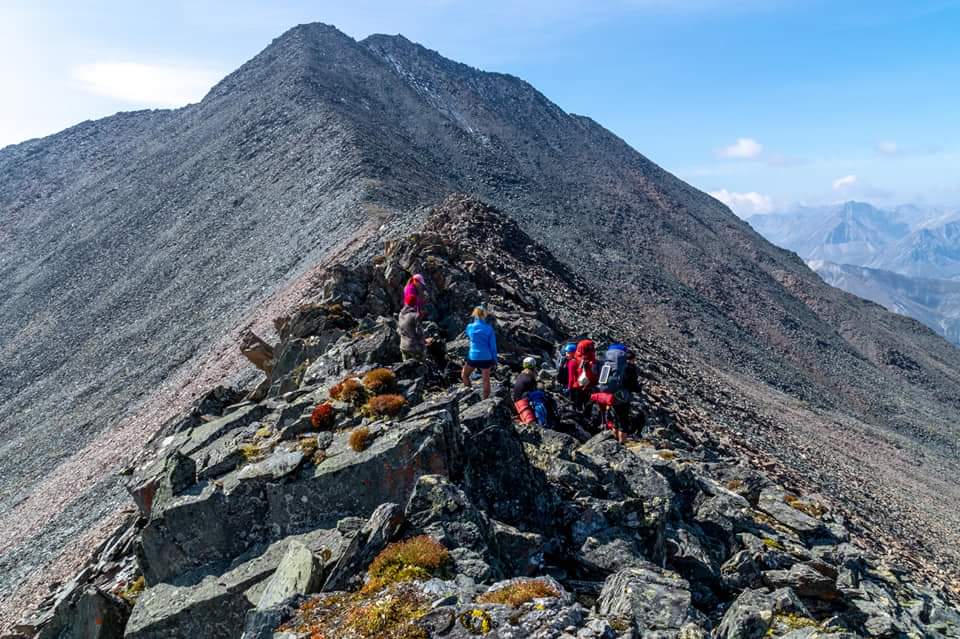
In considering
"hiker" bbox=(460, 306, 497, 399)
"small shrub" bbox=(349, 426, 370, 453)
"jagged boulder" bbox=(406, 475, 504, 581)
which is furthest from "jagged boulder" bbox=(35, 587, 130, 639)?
"hiker" bbox=(460, 306, 497, 399)

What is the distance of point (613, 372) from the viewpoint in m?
17.5

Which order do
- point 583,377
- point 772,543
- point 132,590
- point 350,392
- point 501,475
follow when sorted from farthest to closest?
point 583,377
point 350,392
point 772,543
point 132,590
point 501,475

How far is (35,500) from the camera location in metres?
29.0

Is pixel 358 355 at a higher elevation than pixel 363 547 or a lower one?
higher

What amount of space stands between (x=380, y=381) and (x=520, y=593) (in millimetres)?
6964

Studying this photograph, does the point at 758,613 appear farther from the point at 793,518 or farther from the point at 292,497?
the point at 292,497

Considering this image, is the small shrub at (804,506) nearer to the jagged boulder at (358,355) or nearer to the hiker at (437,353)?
the hiker at (437,353)

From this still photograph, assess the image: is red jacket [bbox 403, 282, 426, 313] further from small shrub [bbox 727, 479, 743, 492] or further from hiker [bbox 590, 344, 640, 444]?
small shrub [bbox 727, 479, 743, 492]

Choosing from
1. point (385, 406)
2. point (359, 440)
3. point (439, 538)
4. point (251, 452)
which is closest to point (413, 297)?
point (385, 406)

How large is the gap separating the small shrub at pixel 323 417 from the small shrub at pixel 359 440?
1.44 metres

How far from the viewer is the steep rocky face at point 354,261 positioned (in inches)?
1446

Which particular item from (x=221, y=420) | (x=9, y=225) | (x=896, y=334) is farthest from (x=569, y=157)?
(x=221, y=420)

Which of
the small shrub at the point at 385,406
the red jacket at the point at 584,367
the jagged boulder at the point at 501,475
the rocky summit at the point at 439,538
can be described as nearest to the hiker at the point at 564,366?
the red jacket at the point at 584,367

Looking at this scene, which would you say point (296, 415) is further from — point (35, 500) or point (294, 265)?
point (294, 265)
